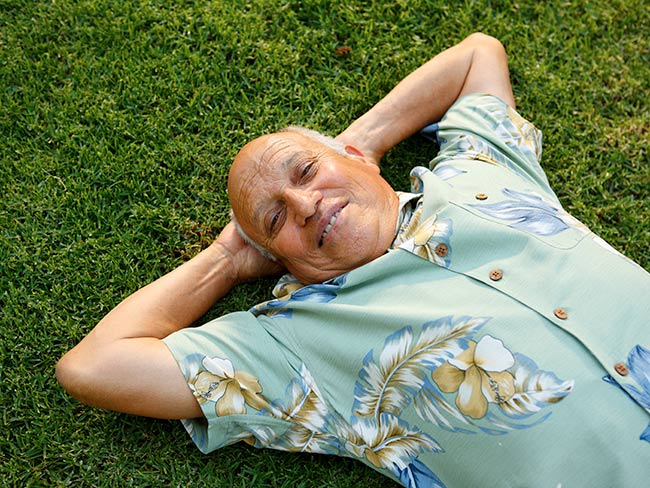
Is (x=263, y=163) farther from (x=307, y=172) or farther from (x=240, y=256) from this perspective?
(x=240, y=256)

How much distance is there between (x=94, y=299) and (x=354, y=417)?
1.56 m

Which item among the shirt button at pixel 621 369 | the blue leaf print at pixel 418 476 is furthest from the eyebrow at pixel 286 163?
the shirt button at pixel 621 369

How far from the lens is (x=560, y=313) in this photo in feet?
9.27

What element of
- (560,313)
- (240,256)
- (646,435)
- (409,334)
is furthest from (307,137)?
(646,435)

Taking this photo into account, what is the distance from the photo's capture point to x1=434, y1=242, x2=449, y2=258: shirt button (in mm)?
3018

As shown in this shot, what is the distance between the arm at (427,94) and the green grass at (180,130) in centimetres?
24

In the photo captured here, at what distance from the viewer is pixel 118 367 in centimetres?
314

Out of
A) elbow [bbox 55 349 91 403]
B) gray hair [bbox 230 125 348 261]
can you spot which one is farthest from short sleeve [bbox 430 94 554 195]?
elbow [bbox 55 349 91 403]

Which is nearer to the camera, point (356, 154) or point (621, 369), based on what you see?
point (621, 369)

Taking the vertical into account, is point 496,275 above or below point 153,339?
above

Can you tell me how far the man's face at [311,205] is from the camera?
3090 millimetres

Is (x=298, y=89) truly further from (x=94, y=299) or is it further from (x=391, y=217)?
(x=94, y=299)

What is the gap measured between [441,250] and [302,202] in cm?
64

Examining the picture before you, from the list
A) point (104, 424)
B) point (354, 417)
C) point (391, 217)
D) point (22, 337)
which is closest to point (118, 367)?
point (104, 424)
